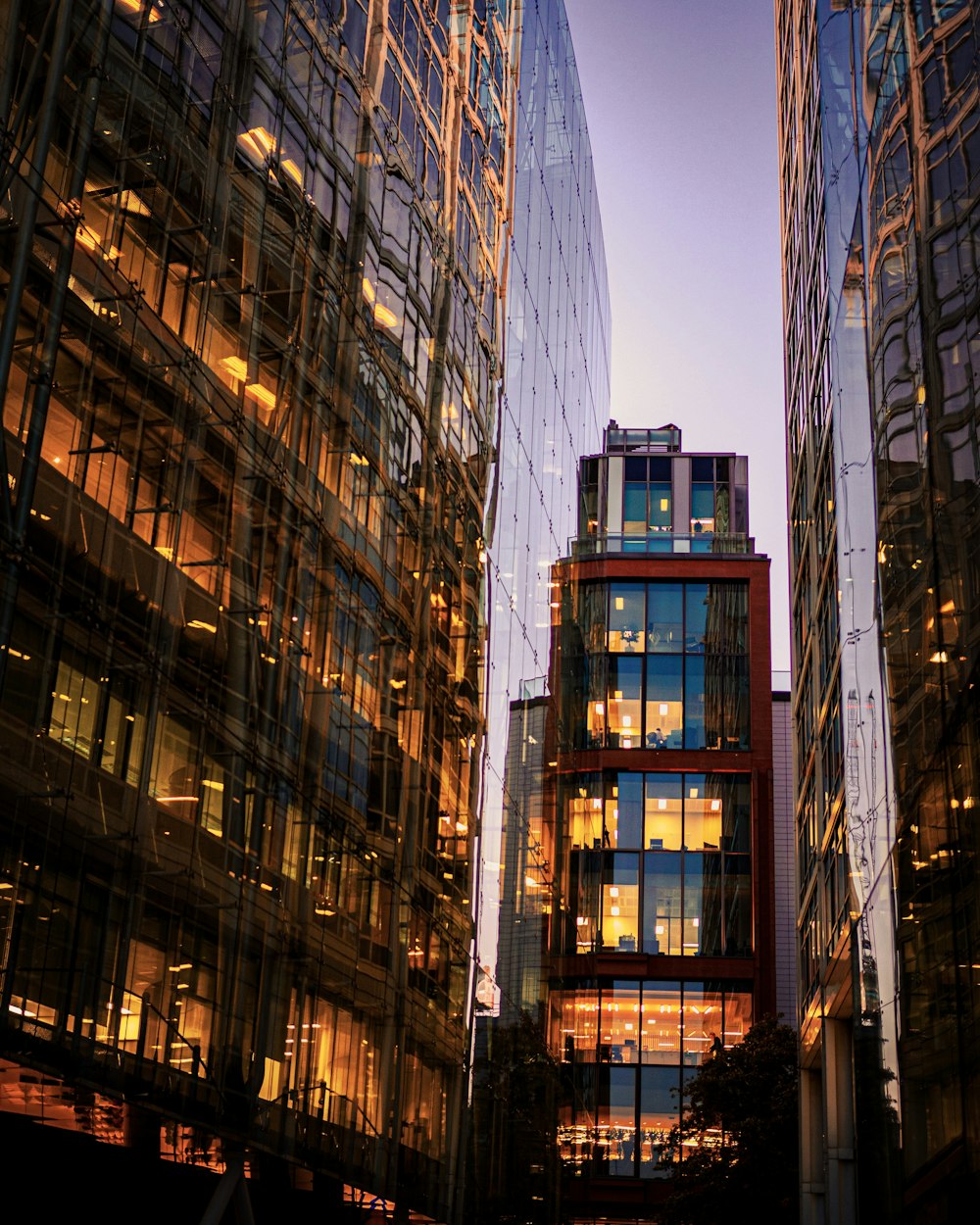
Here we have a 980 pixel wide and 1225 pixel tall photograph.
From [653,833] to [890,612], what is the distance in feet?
96.5

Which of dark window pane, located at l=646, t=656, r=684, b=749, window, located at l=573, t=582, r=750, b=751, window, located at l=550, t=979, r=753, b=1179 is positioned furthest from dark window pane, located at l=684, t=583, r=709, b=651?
window, located at l=550, t=979, r=753, b=1179

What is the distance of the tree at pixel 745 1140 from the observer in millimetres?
43094

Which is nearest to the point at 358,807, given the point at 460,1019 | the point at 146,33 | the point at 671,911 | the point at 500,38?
the point at 460,1019

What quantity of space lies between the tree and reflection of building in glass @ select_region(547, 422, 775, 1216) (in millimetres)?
2654

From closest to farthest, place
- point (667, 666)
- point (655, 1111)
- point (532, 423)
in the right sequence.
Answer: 1. point (532, 423)
2. point (655, 1111)
3. point (667, 666)

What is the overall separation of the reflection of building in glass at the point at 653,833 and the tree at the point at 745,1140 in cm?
265

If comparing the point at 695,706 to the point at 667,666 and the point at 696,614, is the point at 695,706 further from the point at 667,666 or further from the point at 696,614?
the point at 696,614

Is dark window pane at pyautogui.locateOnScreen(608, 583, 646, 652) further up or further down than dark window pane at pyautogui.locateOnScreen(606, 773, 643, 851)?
further up

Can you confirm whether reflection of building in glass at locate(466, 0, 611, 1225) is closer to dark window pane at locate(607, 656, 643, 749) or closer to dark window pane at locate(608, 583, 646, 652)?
dark window pane at locate(608, 583, 646, 652)

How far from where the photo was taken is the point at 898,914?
86.2 ft

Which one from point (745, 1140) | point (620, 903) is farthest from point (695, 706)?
point (745, 1140)

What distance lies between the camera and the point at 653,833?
2229 inches

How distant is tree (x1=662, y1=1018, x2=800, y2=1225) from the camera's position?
1697 inches

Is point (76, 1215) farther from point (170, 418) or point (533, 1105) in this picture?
point (533, 1105)
